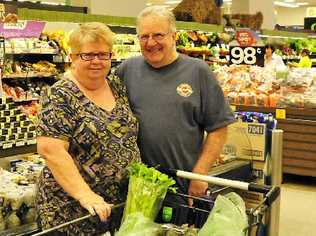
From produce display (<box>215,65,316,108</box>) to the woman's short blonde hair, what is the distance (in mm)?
4729

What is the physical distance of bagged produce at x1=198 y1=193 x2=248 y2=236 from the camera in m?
1.75

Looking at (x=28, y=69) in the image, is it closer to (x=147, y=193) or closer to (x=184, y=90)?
(x=184, y=90)

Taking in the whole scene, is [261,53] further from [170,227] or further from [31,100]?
[170,227]

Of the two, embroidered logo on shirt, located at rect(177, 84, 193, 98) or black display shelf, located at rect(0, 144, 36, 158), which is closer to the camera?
embroidered logo on shirt, located at rect(177, 84, 193, 98)

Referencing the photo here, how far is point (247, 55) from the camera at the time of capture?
7.65 metres

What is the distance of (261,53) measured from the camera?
298 inches

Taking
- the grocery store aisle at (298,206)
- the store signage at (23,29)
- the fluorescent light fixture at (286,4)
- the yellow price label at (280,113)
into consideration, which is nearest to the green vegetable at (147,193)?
the grocery store aisle at (298,206)

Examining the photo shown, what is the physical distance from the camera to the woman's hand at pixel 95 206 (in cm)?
187

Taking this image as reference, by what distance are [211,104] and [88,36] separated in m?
0.78

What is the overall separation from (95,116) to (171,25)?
0.61 metres

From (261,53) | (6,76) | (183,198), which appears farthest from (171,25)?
(261,53)

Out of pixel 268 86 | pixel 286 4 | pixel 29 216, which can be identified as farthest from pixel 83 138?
pixel 286 4

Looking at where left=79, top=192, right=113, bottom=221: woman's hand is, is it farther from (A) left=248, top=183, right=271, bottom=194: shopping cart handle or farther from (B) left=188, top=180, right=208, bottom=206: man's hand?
(B) left=188, top=180, right=208, bottom=206: man's hand

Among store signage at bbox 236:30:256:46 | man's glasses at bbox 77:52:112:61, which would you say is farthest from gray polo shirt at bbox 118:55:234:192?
store signage at bbox 236:30:256:46
